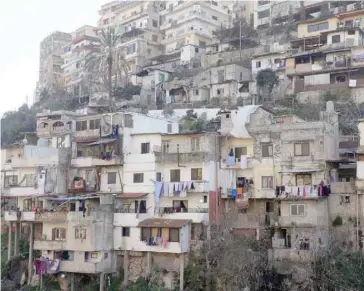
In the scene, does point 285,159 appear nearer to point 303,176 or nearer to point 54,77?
point 303,176

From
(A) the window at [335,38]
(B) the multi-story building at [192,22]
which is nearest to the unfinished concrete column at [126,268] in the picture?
(A) the window at [335,38]

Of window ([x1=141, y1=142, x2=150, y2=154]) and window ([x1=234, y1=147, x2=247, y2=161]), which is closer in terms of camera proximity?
window ([x1=234, y1=147, x2=247, y2=161])

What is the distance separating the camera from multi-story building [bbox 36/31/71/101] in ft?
285

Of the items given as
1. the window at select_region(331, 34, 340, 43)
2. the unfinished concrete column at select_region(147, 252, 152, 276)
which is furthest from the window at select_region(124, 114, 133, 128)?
the window at select_region(331, 34, 340, 43)

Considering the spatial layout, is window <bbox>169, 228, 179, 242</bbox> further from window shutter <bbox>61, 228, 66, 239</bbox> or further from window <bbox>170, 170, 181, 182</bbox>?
window shutter <bbox>61, 228, 66, 239</bbox>

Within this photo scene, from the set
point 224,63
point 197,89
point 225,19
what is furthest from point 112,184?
point 225,19

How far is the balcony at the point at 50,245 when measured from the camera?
35.5 metres

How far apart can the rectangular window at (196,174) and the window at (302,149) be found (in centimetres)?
619

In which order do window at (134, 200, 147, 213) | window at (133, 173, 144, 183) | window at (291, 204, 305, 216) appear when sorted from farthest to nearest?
window at (133, 173, 144, 183) < window at (134, 200, 147, 213) < window at (291, 204, 305, 216)

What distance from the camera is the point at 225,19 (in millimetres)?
77000

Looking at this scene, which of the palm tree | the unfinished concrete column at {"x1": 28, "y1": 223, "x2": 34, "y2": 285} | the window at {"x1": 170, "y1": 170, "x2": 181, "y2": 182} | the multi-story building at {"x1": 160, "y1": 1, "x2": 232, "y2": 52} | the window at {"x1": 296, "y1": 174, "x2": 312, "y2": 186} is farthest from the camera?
the multi-story building at {"x1": 160, "y1": 1, "x2": 232, "y2": 52}

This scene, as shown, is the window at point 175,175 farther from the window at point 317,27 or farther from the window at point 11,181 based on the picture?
the window at point 317,27

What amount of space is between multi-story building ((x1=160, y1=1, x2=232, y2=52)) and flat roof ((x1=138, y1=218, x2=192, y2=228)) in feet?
137

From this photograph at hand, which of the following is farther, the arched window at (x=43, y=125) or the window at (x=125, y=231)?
the arched window at (x=43, y=125)
